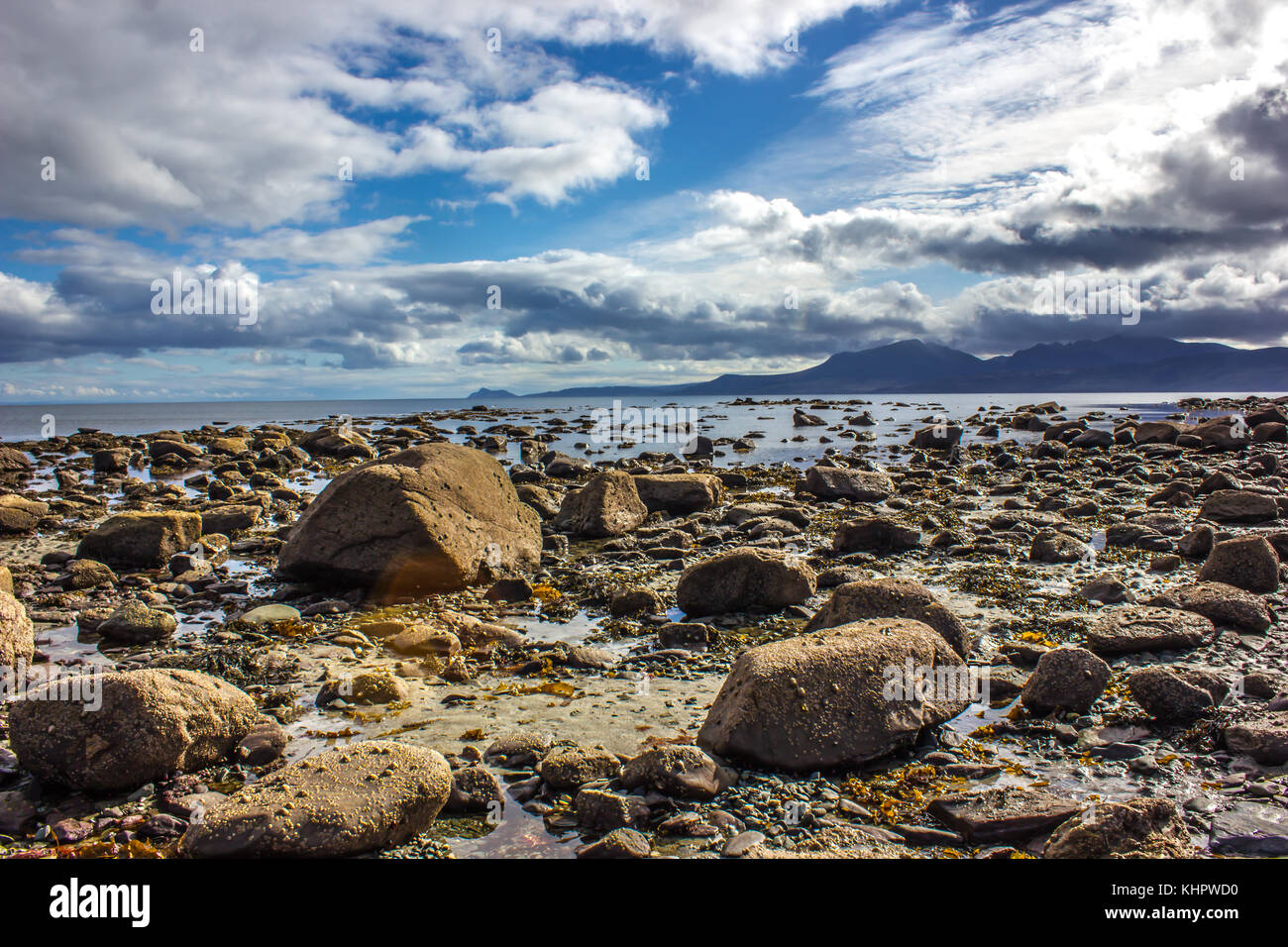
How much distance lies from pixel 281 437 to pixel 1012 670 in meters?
42.2

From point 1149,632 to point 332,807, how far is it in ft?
26.1

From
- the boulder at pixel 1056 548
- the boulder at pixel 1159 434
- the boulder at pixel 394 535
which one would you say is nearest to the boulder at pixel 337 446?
the boulder at pixel 394 535

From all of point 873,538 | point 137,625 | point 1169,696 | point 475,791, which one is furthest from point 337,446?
point 1169,696

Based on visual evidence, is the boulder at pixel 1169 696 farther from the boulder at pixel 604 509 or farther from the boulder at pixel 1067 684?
the boulder at pixel 604 509

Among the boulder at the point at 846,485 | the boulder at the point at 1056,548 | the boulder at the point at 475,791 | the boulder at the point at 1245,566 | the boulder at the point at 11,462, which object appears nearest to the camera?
the boulder at the point at 475,791

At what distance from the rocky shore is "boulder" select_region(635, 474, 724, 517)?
1550 mm

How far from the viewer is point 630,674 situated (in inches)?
298

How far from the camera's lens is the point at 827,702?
550 cm

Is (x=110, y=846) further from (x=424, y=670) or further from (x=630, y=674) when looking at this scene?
(x=630, y=674)

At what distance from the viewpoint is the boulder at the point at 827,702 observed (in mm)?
5297

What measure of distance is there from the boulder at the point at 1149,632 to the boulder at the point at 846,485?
10836 mm

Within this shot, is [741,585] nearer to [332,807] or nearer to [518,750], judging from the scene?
[518,750]

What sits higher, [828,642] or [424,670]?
[828,642]
